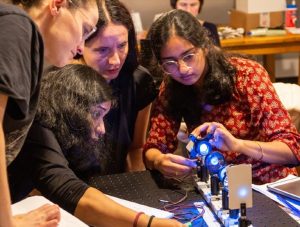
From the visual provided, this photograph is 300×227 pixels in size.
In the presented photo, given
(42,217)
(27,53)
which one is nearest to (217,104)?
(42,217)

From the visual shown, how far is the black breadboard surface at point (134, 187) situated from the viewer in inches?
56.7

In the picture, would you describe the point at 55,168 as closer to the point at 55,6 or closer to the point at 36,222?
the point at 36,222

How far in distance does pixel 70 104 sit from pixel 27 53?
2.09 feet

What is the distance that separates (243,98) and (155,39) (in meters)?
0.39

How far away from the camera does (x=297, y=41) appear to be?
12.7 ft

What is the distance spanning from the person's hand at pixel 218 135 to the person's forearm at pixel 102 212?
40 cm

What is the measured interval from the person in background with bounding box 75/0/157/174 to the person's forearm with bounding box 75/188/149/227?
461 millimetres

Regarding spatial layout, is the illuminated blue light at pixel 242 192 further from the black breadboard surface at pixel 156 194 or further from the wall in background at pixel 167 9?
the wall in background at pixel 167 9

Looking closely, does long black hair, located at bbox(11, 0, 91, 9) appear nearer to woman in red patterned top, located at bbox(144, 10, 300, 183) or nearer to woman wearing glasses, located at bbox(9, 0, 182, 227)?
woman wearing glasses, located at bbox(9, 0, 182, 227)

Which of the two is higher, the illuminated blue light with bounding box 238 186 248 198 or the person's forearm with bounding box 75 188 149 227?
the illuminated blue light with bounding box 238 186 248 198

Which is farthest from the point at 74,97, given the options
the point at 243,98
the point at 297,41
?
the point at 297,41

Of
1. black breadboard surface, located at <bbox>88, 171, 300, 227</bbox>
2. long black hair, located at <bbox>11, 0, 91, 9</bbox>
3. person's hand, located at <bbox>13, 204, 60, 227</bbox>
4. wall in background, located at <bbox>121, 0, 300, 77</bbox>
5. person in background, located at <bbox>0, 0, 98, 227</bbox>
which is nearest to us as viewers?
person in background, located at <bbox>0, 0, 98, 227</bbox>

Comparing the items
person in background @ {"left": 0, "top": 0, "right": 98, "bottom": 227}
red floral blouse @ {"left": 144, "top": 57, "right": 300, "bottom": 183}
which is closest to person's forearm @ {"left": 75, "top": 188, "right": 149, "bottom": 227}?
person in background @ {"left": 0, "top": 0, "right": 98, "bottom": 227}

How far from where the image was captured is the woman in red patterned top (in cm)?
169
